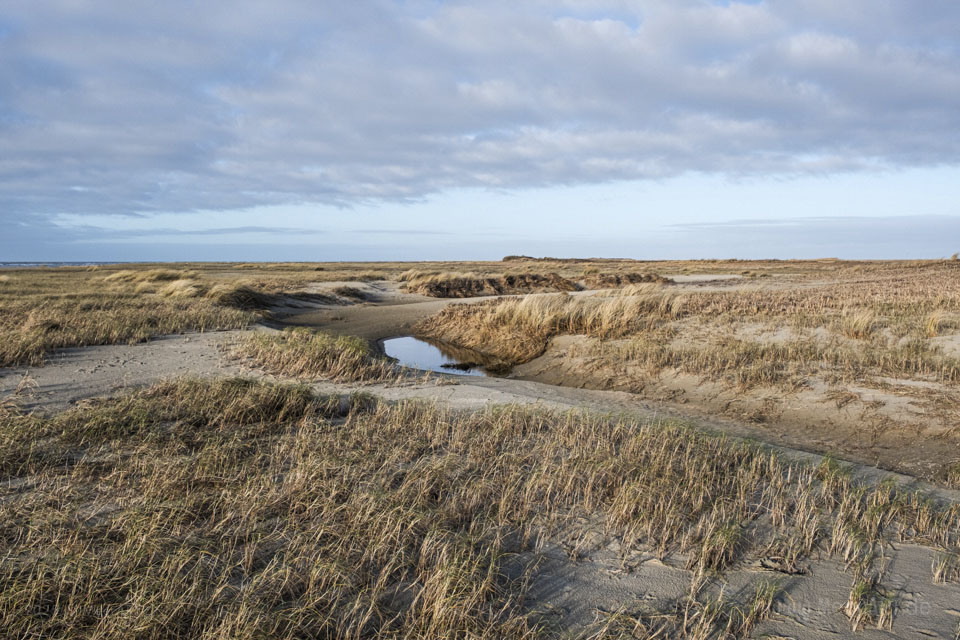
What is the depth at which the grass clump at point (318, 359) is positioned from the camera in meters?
10.6

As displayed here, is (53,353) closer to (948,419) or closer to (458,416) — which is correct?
(458,416)

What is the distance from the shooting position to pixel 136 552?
3.58 metres

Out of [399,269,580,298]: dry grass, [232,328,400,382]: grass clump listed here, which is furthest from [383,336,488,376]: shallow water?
[399,269,580,298]: dry grass

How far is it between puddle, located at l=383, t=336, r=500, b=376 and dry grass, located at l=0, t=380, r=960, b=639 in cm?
725

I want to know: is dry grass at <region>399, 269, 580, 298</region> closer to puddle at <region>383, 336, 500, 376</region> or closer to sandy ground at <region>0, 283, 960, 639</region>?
puddle at <region>383, 336, 500, 376</region>

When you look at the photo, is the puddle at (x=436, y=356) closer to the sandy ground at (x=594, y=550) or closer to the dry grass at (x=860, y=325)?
the sandy ground at (x=594, y=550)

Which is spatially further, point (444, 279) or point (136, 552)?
point (444, 279)

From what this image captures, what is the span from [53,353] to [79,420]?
584 centimetres

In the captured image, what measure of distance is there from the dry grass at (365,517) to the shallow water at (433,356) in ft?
23.8

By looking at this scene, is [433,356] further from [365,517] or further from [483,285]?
[483,285]

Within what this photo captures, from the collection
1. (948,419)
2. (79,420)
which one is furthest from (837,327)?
(79,420)

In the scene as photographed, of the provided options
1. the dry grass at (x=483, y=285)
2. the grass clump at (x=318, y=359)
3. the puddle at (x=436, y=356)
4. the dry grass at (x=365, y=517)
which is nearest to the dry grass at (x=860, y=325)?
the dry grass at (x=365, y=517)

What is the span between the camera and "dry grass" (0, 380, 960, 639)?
10.5ft

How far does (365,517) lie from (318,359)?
7.30 metres
